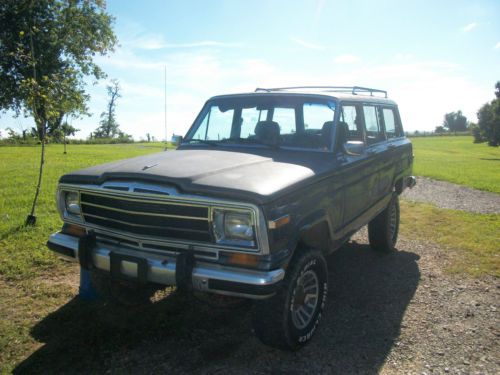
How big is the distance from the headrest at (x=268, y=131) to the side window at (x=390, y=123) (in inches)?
84.1

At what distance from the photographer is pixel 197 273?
2.78 metres

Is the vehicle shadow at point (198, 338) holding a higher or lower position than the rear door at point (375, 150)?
lower

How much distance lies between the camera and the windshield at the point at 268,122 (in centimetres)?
411

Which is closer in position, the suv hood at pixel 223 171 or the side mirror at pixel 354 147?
the suv hood at pixel 223 171

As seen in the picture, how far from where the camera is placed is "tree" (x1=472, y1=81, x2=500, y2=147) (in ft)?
127

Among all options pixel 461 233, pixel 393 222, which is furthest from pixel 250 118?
pixel 461 233

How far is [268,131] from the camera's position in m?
4.25

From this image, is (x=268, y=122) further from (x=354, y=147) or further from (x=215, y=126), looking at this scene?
(x=354, y=147)

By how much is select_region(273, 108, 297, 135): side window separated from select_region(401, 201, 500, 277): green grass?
3.07 meters

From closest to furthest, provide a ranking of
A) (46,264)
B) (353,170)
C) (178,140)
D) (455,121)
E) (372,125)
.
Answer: (353,170), (178,140), (372,125), (46,264), (455,121)

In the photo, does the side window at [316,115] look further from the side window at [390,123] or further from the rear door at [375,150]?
the side window at [390,123]

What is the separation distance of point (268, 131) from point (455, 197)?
9.04m

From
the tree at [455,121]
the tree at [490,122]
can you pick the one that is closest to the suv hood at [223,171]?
the tree at [490,122]

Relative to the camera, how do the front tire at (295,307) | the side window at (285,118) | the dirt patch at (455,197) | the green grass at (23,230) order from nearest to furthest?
the front tire at (295,307) < the side window at (285,118) < the green grass at (23,230) < the dirt patch at (455,197)
